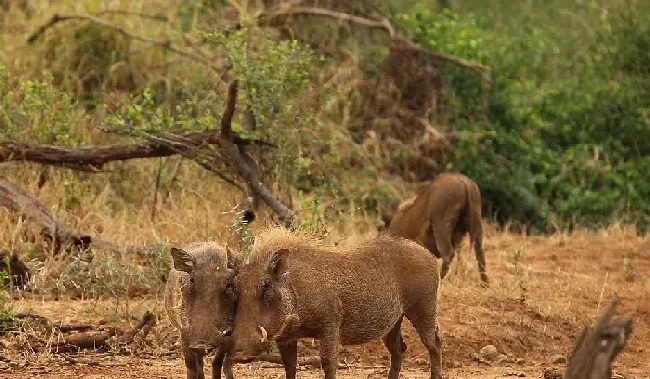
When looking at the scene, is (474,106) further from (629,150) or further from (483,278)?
(483,278)

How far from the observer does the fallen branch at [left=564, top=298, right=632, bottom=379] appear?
14.7ft

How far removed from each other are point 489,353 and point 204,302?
2.83 m

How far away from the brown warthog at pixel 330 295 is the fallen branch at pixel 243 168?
252 cm

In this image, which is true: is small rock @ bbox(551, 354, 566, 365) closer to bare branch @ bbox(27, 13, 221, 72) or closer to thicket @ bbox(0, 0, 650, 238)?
thicket @ bbox(0, 0, 650, 238)

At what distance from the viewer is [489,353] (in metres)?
7.58

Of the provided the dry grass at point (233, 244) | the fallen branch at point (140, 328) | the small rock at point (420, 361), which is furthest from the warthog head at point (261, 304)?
the small rock at point (420, 361)

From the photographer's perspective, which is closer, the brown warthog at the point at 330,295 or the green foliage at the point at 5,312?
the brown warthog at the point at 330,295

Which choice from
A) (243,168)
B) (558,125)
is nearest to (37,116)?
(243,168)

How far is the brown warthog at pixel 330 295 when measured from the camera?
531 cm

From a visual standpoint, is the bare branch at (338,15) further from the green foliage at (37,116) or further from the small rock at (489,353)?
the small rock at (489,353)

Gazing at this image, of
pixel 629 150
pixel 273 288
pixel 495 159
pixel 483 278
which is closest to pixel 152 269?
pixel 483 278

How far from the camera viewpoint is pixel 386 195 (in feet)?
42.6

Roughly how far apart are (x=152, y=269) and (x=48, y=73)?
130 inches

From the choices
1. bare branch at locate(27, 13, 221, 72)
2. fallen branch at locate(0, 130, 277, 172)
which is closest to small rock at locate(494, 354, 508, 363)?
fallen branch at locate(0, 130, 277, 172)
